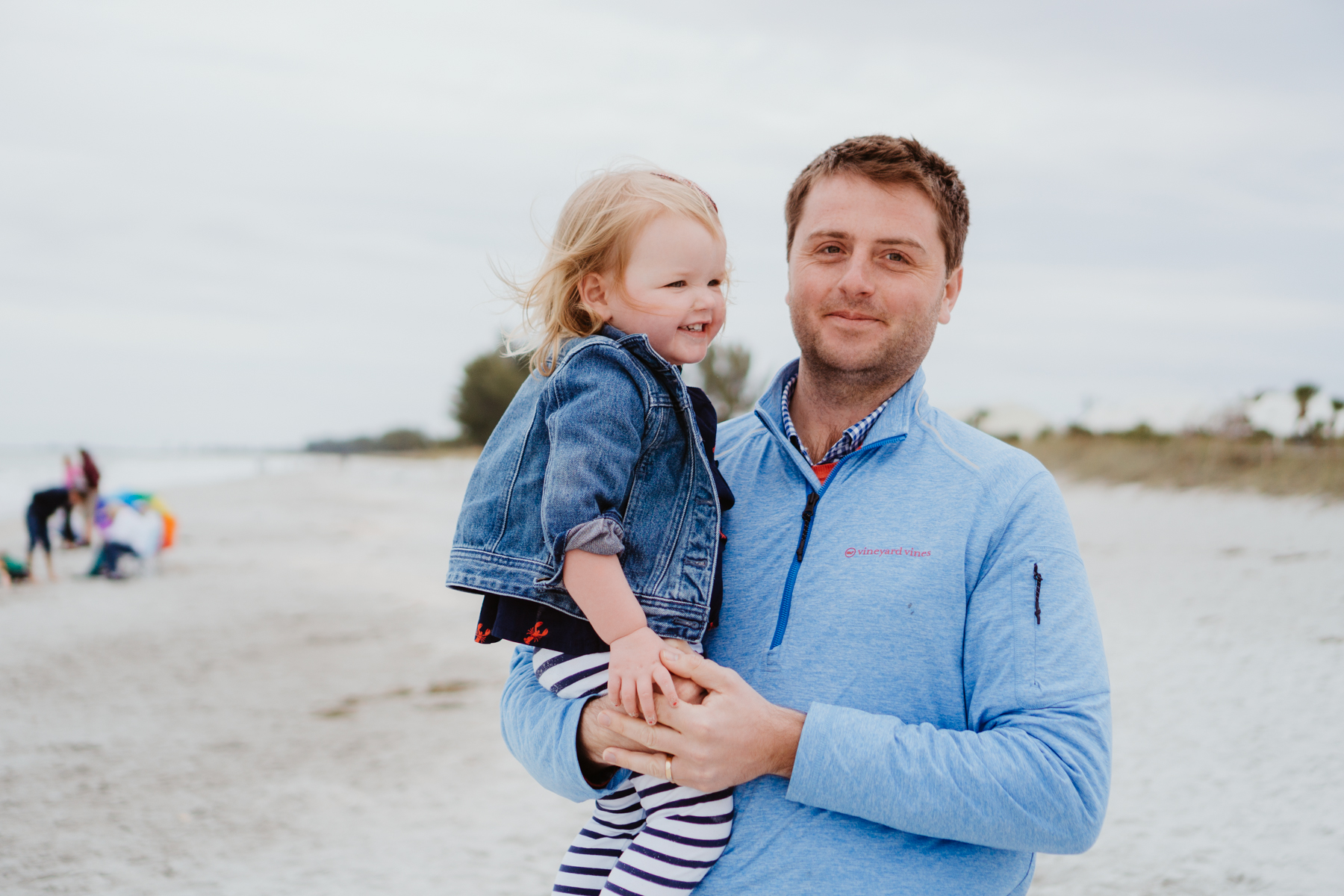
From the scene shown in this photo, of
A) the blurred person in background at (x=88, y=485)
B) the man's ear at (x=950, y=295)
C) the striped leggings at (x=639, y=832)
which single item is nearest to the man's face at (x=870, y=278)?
the man's ear at (x=950, y=295)

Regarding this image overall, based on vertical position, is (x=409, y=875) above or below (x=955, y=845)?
below

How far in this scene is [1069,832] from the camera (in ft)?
5.02

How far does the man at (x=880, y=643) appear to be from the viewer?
155 cm

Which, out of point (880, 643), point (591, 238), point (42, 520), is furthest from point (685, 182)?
point (42, 520)

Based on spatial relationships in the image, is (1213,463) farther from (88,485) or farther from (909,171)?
(88,485)

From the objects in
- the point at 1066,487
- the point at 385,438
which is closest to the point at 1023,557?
the point at 1066,487

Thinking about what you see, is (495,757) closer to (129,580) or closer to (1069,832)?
(1069,832)

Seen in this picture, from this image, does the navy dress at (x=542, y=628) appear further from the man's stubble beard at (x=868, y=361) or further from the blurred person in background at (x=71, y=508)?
the blurred person in background at (x=71, y=508)

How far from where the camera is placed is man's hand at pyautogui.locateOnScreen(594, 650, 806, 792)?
1.62 metres

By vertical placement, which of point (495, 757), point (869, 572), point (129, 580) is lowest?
point (129, 580)

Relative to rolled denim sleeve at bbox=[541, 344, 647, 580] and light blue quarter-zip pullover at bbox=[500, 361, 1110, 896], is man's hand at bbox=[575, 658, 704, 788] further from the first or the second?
rolled denim sleeve at bbox=[541, 344, 647, 580]

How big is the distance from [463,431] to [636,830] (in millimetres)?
56664

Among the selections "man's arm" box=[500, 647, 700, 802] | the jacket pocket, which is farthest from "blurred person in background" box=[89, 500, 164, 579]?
the jacket pocket

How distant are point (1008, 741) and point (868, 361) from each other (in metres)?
0.91
